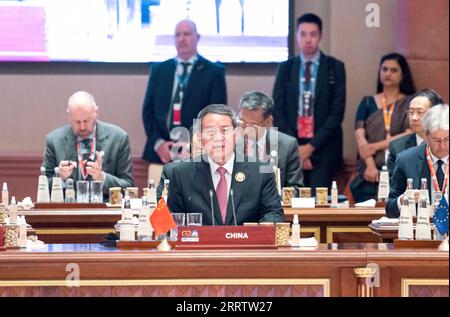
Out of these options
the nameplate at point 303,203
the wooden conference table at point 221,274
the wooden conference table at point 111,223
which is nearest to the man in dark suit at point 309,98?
the nameplate at point 303,203

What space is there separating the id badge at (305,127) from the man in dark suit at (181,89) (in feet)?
2.06

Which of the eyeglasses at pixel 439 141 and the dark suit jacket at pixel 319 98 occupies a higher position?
the dark suit jacket at pixel 319 98

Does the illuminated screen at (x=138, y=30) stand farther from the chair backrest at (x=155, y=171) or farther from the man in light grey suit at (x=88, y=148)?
the man in light grey suit at (x=88, y=148)

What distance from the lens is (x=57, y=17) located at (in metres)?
10.7

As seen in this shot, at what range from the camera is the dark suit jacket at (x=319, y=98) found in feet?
32.2

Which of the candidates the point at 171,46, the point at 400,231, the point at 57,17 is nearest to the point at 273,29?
the point at 171,46

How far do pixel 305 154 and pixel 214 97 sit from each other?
2.80 feet

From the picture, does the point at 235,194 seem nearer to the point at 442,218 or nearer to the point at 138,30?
the point at 442,218

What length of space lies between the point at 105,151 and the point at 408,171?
2343mm

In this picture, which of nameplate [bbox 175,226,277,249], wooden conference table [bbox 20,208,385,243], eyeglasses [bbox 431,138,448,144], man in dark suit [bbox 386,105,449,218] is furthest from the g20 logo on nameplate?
wooden conference table [bbox 20,208,385,243]

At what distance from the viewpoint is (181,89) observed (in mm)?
9828

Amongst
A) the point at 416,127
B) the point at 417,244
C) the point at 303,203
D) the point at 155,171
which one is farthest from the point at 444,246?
the point at 155,171

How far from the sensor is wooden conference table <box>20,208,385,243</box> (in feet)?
24.6

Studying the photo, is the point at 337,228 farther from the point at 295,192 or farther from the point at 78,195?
the point at 78,195
